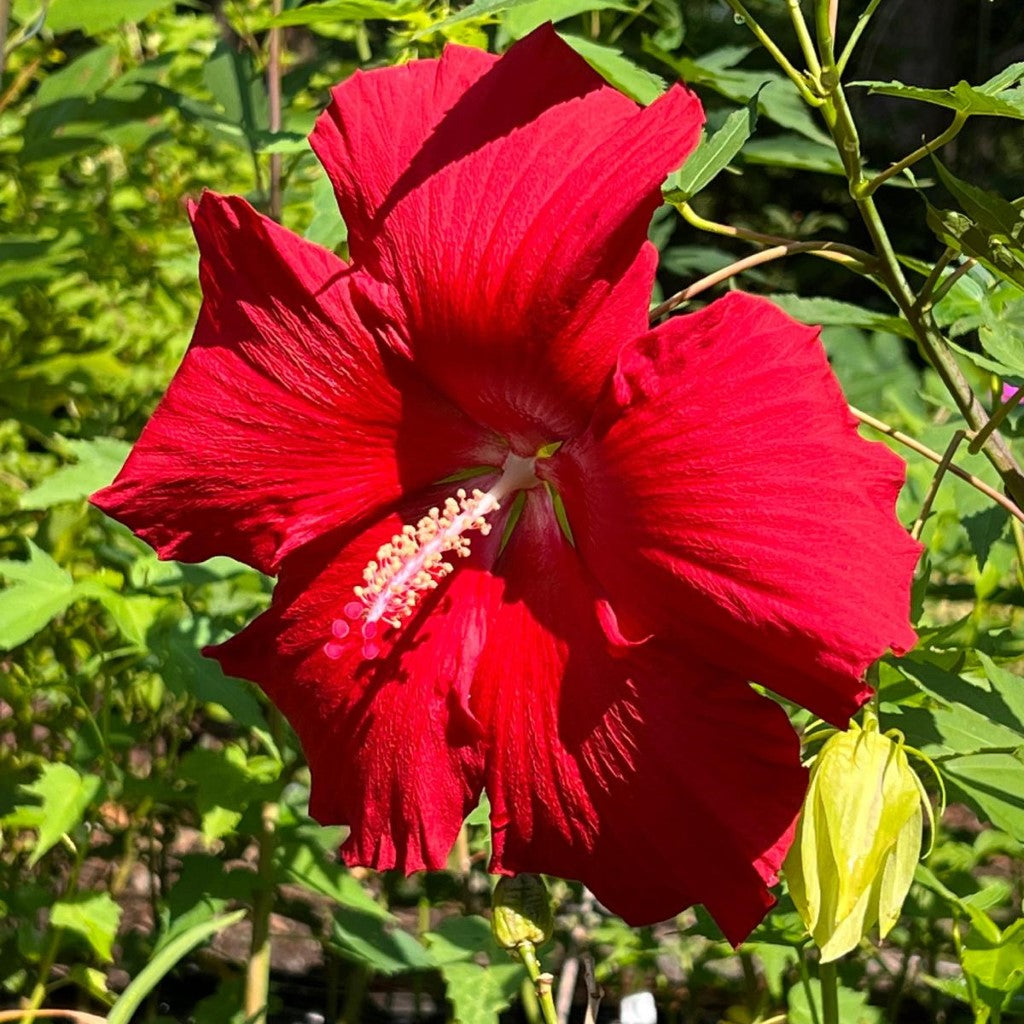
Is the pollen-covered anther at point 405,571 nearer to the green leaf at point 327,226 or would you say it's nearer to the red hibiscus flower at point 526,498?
the red hibiscus flower at point 526,498

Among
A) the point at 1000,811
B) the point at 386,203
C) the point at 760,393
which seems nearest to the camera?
the point at 760,393

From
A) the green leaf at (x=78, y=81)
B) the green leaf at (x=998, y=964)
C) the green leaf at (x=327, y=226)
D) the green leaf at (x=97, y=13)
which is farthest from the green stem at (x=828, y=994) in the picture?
the green leaf at (x=78, y=81)

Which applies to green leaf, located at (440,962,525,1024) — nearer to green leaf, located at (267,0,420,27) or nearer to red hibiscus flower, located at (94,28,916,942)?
red hibiscus flower, located at (94,28,916,942)

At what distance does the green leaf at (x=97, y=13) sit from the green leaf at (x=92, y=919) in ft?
2.74

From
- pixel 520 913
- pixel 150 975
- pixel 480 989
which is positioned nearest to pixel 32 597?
pixel 150 975

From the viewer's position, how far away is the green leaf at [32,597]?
3.88 feet

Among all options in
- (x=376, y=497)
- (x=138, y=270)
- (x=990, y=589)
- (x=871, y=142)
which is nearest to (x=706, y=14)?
(x=871, y=142)

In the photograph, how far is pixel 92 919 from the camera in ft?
4.08

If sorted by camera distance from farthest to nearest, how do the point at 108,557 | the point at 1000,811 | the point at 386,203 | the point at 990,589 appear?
the point at 108,557 → the point at 990,589 → the point at 1000,811 → the point at 386,203

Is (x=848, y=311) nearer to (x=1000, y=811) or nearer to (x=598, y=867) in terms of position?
(x=1000, y=811)

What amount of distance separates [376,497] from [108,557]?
24.8 inches

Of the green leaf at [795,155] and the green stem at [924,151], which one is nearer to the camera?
the green stem at [924,151]

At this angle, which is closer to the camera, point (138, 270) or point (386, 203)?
point (386, 203)

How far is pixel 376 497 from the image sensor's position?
893 millimetres
